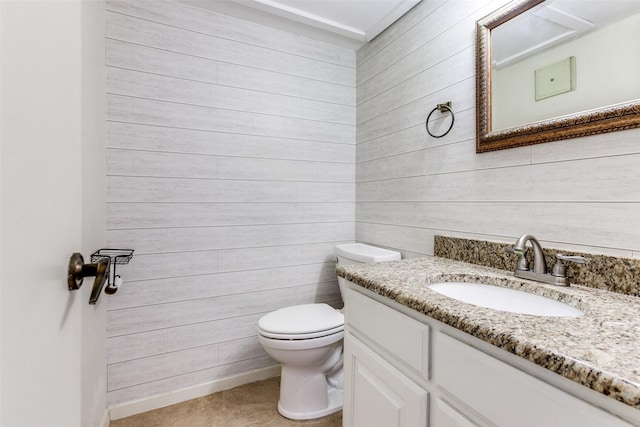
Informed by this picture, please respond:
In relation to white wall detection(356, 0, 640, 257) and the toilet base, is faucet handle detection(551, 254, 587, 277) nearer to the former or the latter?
white wall detection(356, 0, 640, 257)

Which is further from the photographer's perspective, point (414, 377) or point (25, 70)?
point (414, 377)

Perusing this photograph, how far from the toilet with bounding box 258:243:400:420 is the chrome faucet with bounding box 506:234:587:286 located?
73cm

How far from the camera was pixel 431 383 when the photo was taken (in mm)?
779

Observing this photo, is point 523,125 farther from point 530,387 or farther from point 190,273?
point 190,273

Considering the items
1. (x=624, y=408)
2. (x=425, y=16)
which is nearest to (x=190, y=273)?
(x=624, y=408)

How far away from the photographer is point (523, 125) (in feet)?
3.74

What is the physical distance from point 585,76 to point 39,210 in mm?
1438

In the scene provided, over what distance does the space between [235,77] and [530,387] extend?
75.9 inches

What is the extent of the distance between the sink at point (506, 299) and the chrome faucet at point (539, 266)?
0.08 metres

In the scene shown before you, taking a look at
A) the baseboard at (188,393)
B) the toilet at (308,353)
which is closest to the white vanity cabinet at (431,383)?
the toilet at (308,353)

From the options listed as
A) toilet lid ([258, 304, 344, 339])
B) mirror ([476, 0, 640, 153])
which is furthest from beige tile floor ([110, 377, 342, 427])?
mirror ([476, 0, 640, 153])

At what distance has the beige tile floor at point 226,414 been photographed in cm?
154

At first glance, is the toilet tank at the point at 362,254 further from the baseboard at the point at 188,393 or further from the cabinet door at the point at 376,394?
the baseboard at the point at 188,393

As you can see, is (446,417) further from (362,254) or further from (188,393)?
(188,393)
